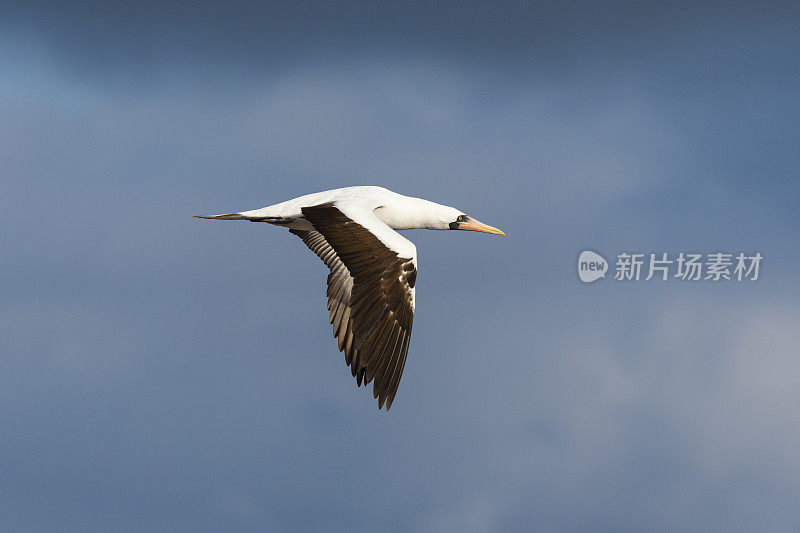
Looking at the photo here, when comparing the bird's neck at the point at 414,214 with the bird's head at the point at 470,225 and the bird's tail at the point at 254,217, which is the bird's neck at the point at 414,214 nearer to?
the bird's head at the point at 470,225

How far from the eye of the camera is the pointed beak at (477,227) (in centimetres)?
1995

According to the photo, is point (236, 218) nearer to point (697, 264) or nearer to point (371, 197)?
point (371, 197)

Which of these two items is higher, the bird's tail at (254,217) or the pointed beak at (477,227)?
the pointed beak at (477,227)

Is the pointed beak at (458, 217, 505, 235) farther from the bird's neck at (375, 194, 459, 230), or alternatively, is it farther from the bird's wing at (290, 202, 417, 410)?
the bird's wing at (290, 202, 417, 410)

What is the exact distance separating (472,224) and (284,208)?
3.20 meters

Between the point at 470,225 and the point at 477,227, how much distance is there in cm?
12

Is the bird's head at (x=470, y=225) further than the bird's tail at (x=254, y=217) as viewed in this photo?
Yes

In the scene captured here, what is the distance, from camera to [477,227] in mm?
19953

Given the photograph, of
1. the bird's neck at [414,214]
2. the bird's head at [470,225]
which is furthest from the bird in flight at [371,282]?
the bird's head at [470,225]

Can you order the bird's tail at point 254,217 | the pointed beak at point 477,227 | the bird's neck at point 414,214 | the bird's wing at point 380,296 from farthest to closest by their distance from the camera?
the pointed beak at point 477,227 < the bird's neck at point 414,214 < the bird's tail at point 254,217 < the bird's wing at point 380,296

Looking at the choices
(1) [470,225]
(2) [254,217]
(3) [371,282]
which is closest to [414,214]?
(1) [470,225]

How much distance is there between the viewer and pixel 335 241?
54.3 ft

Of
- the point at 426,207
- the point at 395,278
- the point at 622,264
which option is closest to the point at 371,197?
the point at 426,207

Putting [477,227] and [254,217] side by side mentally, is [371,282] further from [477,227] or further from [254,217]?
[477,227]
